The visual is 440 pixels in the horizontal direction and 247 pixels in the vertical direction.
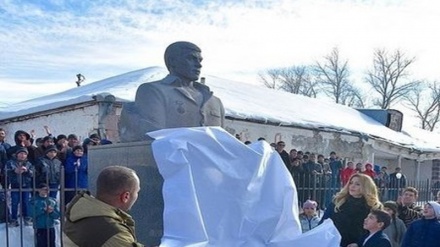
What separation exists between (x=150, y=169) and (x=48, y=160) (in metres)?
3.92

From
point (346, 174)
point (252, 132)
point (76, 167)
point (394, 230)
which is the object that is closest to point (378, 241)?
point (394, 230)

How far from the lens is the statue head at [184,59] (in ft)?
16.6

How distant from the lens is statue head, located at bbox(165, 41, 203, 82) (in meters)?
5.06

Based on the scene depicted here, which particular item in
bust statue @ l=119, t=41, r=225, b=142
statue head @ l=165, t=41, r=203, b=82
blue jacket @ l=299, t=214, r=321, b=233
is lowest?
blue jacket @ l=299, t=214, r=321, b=233

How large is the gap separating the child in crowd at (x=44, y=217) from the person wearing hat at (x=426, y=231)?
4222 millimetres

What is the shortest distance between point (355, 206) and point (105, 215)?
363 centimetres

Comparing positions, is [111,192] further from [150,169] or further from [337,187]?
[337,187]

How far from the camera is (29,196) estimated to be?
7.46m

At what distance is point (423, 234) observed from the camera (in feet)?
19.4

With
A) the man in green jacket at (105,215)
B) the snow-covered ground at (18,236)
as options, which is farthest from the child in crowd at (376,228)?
the snow-covered ground at (18,236)

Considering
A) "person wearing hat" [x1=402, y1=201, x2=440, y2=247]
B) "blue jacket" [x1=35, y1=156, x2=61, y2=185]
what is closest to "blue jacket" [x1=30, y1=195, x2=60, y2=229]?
"blue jacket" [x1=35, y1=156, x2=61, y2=185]

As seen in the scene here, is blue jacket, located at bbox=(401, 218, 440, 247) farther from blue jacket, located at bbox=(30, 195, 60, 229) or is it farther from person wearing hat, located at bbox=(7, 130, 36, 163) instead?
person wearing hat, located at bbox=(7, 130, 36, 163)

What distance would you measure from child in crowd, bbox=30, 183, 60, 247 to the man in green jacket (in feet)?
14.9

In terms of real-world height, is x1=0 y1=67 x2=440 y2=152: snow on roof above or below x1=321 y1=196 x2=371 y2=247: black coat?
above
